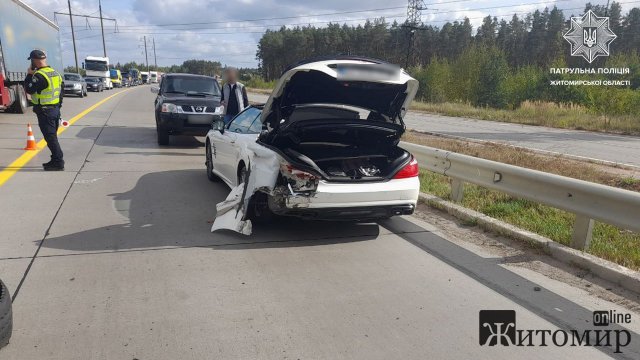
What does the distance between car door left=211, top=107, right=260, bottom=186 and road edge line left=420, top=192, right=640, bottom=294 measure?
2787 mm

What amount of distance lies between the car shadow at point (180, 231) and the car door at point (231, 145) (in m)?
0.46

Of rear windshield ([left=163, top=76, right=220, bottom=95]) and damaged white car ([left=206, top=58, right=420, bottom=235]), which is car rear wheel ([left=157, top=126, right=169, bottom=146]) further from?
damaged white car ([left=206, top=58, right=420, bottom=235])

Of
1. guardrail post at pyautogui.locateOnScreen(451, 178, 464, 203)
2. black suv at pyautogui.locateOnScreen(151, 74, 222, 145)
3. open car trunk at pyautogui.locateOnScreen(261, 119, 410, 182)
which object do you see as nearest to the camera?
open car trunk at pyautogui.locateOnScreen(261, 119, 410, 182)

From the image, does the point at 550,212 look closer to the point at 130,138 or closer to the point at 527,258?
the point at 527,258

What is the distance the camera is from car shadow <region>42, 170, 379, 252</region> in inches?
193

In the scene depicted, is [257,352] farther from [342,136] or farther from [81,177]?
[81,177]

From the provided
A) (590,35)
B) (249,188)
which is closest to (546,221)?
(249,188)

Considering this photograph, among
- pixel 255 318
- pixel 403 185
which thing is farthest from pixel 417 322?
pixel 403 185

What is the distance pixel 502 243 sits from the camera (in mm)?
5133

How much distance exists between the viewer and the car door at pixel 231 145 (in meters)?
6.41

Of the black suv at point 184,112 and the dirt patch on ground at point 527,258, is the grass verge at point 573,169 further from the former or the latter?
the black suv at point 184,112

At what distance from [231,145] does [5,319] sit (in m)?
3.91

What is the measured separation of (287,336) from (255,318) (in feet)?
1.12

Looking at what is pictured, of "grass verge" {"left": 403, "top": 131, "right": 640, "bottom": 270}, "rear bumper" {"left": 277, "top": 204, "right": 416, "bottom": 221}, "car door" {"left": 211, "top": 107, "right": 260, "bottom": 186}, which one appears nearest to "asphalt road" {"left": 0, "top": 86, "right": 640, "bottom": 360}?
"rear bumper" {"left": 277, "top": 204, "right": 416, "bottom": 221}
